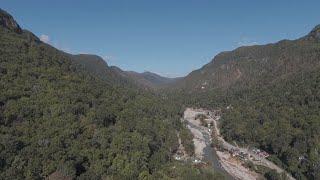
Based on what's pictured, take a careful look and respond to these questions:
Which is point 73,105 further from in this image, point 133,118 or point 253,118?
point 253,118

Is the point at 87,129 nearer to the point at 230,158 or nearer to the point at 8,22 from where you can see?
the point at 230,158

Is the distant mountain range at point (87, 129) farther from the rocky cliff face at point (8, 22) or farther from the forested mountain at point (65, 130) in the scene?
the rocky cliff face at point (8, 22)

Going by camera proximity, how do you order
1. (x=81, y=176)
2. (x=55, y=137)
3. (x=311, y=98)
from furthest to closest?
(x=311, y=98), (x=55, y=137), (x=81, y=176)

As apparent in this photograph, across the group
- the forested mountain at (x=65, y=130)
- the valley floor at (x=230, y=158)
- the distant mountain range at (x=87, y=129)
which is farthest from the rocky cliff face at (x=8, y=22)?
the valley floor at (x=230, y=158)

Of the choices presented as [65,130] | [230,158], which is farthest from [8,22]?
[230,158]

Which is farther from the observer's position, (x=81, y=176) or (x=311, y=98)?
(x=311, y=98)

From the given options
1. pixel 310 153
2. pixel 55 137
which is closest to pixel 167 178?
pixel 55 137
